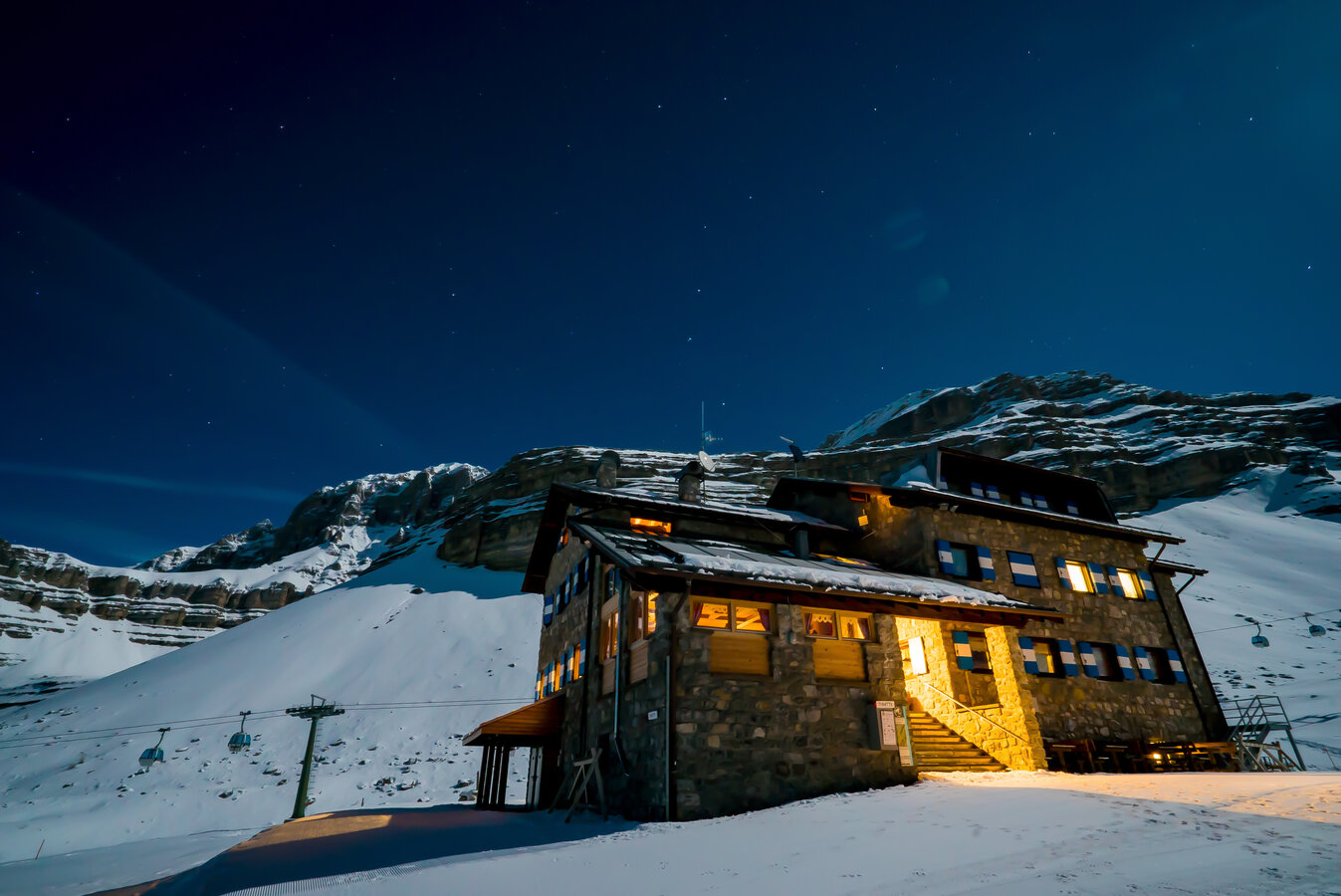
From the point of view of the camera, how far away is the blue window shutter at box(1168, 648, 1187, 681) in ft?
66.2

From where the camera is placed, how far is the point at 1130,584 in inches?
840

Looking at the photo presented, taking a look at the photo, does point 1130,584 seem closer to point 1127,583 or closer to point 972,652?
point 1127,583

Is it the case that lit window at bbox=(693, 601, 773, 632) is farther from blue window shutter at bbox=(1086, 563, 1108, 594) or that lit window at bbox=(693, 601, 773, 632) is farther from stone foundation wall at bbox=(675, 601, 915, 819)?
blue window shutter at bbox=(1086, 563, 1108, 594)

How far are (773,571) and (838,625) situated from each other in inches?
83.4

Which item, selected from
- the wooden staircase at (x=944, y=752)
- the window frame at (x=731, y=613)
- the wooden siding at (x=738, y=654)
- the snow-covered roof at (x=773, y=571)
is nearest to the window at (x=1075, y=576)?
the snow-covered roof at (x=773, y=571)

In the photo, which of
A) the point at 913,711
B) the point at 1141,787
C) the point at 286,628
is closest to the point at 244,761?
the point at 286,628

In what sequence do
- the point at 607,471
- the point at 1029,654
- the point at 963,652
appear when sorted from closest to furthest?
1. the point at 963,652
2. the point at 1029,654
3. the point at 607,471

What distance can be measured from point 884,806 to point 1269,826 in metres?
4.71

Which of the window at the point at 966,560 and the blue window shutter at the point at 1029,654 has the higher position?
the window at the point at 966,560

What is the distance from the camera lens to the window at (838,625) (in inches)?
518

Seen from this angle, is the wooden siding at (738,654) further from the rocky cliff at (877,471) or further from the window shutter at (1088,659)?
the rocky cliff at (877,471)

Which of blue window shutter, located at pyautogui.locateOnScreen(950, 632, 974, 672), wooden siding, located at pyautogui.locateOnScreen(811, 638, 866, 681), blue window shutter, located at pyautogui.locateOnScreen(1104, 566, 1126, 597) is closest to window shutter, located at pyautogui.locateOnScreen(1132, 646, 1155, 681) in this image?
blue window shutter, located at pyautogui.locateOnScreen(1104, 566, 1126, 597)

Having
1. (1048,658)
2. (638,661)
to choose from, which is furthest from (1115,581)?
(638,661)

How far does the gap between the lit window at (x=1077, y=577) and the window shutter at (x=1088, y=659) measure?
6.29ft
